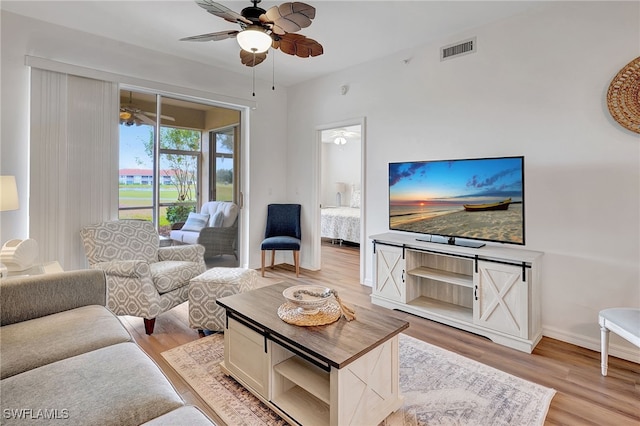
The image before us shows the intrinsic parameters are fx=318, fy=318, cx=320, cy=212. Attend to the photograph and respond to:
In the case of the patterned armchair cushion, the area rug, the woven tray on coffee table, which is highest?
the patterned armchair cushion

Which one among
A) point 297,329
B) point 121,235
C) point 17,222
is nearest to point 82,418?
point 297,329

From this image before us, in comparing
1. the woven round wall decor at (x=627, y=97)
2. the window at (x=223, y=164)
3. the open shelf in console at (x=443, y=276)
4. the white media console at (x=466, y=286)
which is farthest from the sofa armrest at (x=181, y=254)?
the woven round wall decor at (x=627, y=97)

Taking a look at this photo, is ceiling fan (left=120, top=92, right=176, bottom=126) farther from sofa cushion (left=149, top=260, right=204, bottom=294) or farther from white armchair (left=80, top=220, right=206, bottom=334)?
sofa cushion (left=149, top=260, right=204, bottom=294)

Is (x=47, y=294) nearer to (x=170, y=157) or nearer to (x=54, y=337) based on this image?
(x=54, y=337)

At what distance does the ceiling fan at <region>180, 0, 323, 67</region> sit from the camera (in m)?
2.02

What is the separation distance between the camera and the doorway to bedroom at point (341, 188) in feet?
21.9

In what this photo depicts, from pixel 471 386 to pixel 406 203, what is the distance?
1867mm

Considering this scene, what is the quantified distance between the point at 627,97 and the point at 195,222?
4431 mm

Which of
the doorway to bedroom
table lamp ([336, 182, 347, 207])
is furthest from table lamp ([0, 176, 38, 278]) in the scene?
table lamp ([336, 182, 347, 207])

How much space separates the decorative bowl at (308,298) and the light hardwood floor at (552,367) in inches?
29.3

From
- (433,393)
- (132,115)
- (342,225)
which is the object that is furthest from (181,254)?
(342,225)

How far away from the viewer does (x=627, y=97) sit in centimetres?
233

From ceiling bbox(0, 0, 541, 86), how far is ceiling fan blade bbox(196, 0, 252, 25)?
2.01 ft

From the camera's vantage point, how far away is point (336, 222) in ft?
22.3
